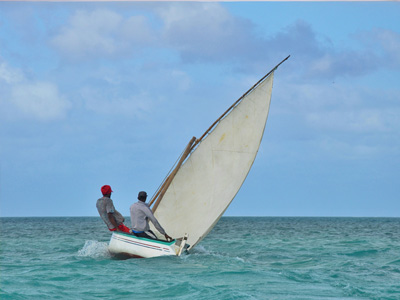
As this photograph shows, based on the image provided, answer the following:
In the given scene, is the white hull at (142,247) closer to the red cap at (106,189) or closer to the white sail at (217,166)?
the red cap at (106,189)

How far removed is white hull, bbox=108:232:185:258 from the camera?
1581cm

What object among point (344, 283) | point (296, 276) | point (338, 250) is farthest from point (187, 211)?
point (338, 250)

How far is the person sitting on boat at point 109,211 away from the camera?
16.1 meters

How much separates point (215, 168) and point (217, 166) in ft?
0.29

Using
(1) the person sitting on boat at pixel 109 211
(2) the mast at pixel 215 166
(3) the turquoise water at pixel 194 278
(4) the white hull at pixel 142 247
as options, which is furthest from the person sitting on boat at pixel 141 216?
(2) the mast at pixel 215 166

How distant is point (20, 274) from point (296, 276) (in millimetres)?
7014

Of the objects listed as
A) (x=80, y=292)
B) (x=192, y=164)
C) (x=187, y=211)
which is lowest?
(x=80, y=292)

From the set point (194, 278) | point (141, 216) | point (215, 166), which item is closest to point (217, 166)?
point (215, 166)

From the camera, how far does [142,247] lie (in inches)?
626

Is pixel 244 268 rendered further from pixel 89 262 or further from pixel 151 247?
pixel 89 262

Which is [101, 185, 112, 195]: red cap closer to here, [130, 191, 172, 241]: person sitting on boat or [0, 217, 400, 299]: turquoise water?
[130, 191, 172, 241]: person sitting on boat

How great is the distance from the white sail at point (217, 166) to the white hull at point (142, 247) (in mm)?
1565

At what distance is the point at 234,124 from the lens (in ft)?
57.9

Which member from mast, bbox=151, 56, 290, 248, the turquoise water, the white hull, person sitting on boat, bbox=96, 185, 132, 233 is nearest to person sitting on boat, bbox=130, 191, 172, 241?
the white hull
